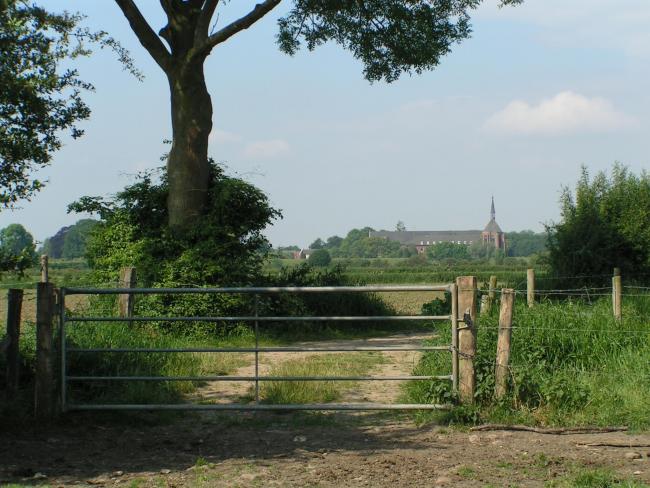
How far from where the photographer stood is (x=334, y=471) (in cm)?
718

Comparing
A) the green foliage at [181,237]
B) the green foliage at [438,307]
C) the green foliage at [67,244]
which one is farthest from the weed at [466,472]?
the green foliage at [67,244]

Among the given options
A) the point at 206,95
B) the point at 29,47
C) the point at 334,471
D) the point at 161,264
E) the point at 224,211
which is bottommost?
the point at 334,471

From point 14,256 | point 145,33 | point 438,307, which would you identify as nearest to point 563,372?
point 14,256

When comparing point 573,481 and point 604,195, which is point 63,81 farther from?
point 604,195

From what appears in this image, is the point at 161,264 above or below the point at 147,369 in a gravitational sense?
above

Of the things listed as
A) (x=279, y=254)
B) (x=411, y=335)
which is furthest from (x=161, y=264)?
(x=411, y=335)

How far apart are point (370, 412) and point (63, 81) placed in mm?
7268

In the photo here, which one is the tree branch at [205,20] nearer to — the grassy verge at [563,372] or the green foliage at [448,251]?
Result: the grassy verge at [563,372]

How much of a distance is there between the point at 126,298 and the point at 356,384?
6.15 metres

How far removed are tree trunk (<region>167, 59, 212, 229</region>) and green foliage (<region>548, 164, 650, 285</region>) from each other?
43.1 ft

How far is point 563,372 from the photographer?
9.67 meters

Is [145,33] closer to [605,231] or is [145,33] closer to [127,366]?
[127,366]

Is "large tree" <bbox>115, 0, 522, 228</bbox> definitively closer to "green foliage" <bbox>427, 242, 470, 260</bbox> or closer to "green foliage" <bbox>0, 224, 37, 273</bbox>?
"green foliage" <bbox>0, 224, 37, 273</bbox>

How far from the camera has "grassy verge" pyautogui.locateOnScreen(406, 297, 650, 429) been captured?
8797 millimetres
